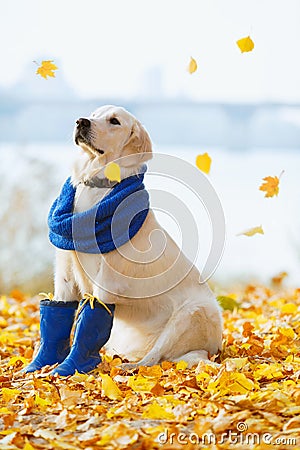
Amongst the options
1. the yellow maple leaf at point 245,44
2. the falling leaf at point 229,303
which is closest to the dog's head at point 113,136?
the yellow maple leaf at point 245,44

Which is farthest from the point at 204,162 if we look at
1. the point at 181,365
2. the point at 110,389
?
the point at 110,389

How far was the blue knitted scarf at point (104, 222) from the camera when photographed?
3119mm

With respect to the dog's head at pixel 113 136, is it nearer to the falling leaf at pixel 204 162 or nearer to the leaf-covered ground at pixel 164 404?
the falling leaf at pixel 204 162

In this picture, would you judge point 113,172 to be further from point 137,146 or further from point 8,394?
point 8,394

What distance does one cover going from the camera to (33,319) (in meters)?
4.78

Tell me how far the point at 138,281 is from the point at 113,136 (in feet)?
2.35

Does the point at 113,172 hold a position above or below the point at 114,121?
below

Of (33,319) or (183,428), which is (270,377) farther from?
(33,319)

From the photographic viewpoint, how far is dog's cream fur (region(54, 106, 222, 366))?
3.17m

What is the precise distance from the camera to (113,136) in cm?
318

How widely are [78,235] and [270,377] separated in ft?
3.57

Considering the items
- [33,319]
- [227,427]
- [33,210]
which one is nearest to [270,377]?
[227,427]

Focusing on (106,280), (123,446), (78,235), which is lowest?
(123,446)

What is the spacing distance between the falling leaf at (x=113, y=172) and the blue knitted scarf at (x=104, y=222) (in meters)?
0.08
